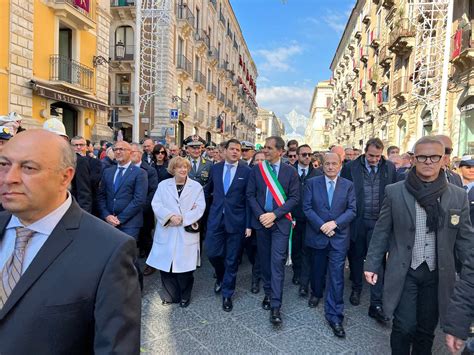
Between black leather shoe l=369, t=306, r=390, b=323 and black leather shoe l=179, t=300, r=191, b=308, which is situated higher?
black leather shoe l=369, t=306, r=390, b=323

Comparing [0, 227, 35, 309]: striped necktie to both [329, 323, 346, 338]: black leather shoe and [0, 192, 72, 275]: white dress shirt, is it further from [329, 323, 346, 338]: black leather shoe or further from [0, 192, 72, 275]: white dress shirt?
[329, 323, 346, 338]: black leather shoe

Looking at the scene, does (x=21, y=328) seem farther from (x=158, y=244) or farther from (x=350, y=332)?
(x=350, y=332)

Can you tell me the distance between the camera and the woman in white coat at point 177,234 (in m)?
4.32

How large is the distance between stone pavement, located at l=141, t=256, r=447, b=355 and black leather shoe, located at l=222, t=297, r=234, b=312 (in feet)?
0.20

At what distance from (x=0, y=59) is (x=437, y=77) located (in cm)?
1748

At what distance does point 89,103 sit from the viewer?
15.2 meters

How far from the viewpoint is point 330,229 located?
3.92 metres

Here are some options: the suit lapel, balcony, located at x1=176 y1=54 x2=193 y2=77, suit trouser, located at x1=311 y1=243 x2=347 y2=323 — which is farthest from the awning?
the suit lapel

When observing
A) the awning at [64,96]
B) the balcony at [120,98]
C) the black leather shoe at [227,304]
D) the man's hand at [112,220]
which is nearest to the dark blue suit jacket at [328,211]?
the black leather shoe at [227,304]

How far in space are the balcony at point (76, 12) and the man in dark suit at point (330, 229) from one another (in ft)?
45.4

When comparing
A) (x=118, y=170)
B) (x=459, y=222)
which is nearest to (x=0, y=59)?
(x=118, y=170)

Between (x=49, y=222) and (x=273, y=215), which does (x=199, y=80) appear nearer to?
(x=273, y=215)

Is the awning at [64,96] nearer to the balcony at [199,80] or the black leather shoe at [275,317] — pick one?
the black leather shoe at [275,317]

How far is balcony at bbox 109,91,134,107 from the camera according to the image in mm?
25547
